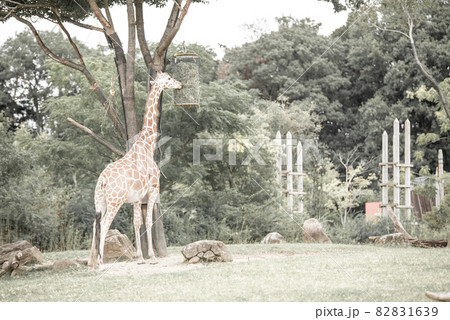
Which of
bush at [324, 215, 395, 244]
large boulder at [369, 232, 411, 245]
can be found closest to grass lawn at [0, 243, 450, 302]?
large boulder at [369, 232, 411, 245]

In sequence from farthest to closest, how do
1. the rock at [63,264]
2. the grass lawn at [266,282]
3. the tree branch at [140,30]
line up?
the tree branch at [140,30]
the rock at [63,264]
the grass lawn at [266,282]

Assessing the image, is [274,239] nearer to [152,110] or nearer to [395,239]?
[395,239]

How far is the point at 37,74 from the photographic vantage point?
26.3 meters

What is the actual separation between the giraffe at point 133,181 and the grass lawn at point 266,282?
68 cm

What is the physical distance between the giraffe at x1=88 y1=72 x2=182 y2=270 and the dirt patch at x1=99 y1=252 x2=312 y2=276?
20 centimetres

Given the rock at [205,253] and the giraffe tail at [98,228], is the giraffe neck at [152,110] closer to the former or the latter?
the giraffe tail at [98,228]

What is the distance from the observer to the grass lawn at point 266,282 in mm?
5855

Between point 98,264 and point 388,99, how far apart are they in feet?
62.0

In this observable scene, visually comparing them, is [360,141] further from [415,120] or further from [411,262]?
[411,262]

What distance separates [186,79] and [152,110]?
3.56ft

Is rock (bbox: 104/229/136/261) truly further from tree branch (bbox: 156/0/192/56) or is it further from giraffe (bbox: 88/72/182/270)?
tree branch (bbox: 156/0/192/56)

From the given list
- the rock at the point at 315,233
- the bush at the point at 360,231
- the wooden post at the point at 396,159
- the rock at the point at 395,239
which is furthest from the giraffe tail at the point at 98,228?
the wooden post at the point at 396,159

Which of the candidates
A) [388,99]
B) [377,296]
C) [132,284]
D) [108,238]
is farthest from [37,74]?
[377,296]

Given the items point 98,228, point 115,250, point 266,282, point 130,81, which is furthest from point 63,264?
point 266,282
